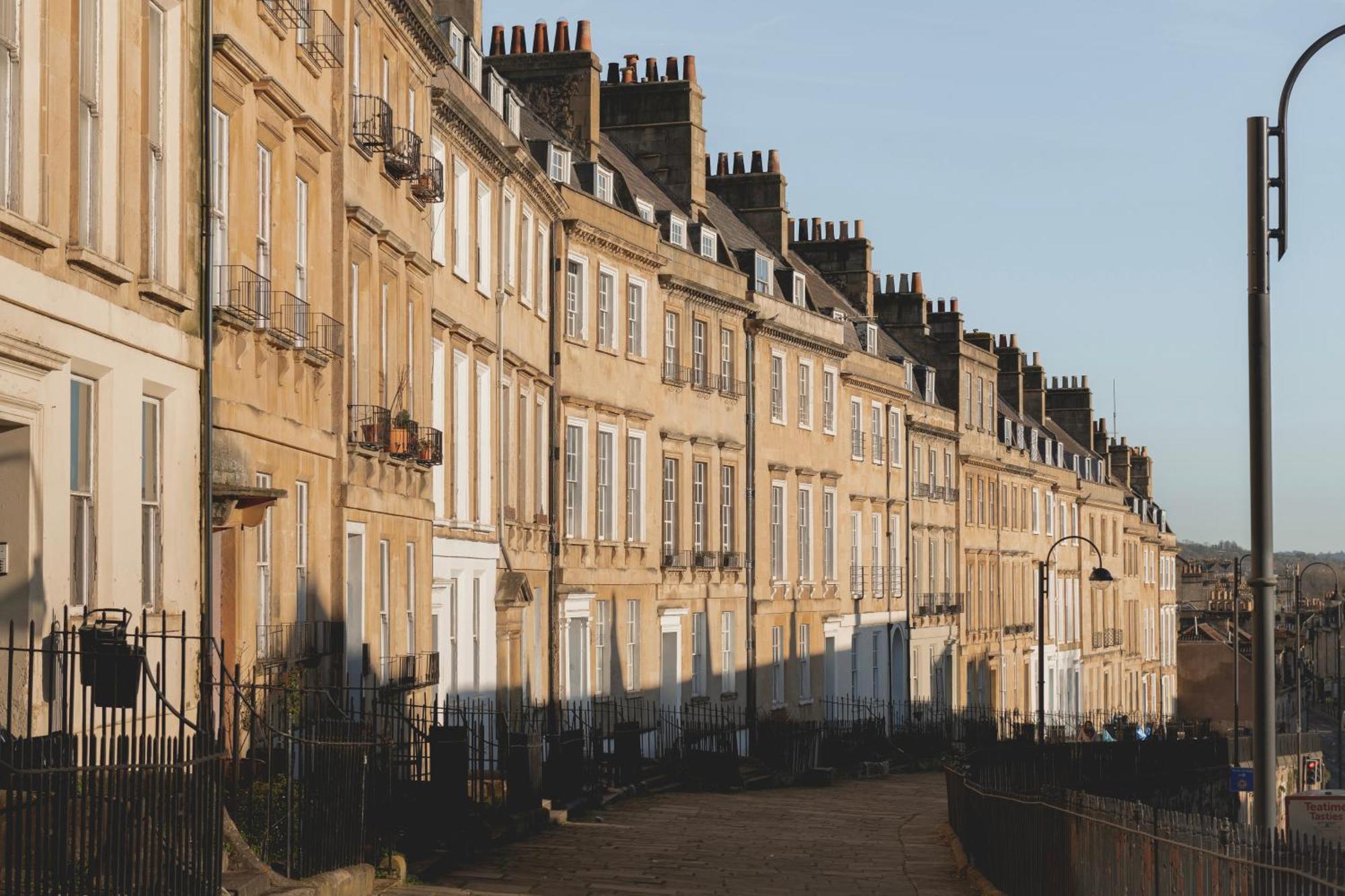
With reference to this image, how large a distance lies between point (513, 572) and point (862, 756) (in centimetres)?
1818

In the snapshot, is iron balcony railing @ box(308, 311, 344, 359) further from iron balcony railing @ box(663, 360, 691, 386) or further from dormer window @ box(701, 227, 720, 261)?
dormer window @ box(701, 227, 720, 261)

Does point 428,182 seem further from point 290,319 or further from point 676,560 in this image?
point 676,560

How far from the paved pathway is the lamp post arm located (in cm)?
764

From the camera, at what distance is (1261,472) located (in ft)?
48.6

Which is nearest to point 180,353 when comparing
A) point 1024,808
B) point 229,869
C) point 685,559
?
point 229,869

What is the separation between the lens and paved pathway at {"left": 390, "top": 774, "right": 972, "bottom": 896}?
1923 centimetres

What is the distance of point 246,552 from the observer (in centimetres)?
1873

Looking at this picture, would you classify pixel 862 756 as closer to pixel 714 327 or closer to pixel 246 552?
pixel 714 327

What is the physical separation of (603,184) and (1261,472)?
89.5 ft

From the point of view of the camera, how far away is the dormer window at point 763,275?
161ft

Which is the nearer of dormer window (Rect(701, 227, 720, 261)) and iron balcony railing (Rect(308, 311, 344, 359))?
iron balcony railing (Rect(308, 311, 344, 359))

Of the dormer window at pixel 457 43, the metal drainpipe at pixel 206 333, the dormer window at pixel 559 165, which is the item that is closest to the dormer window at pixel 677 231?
the dormer window at pixel 559 165

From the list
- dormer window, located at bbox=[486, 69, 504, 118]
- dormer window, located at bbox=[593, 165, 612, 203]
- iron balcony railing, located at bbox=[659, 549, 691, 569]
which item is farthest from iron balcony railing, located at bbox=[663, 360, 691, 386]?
dormer window, located at bbox=[486, 69, 504, 118]

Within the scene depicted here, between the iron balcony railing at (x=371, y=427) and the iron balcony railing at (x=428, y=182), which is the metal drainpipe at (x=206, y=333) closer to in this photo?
the iron balcony railing at (x=371, y=427)
